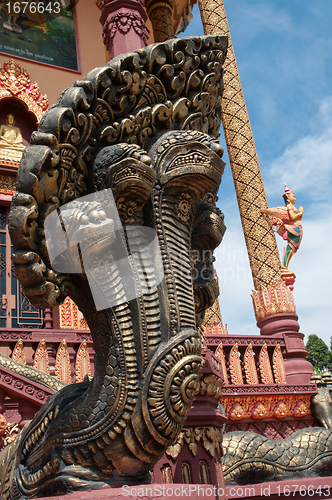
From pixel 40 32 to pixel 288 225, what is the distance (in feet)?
19.6

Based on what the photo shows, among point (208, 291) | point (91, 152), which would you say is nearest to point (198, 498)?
point (208, 291)

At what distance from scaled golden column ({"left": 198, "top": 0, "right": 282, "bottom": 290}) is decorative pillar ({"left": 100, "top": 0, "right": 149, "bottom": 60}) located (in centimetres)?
458

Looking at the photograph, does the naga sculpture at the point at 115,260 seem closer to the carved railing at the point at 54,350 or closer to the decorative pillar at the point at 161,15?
the carved railing at the point at 54,350

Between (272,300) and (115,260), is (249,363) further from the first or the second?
(115,260)

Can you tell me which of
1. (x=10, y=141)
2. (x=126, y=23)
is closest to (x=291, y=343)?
(x=126, y=23)

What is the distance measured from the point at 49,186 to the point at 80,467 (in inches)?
26.5

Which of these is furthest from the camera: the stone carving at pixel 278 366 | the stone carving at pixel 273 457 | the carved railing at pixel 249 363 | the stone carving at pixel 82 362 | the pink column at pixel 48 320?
the pink column at pixel 48 320

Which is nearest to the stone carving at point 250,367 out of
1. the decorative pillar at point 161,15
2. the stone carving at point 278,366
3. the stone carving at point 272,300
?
the stone carving at point 278,366

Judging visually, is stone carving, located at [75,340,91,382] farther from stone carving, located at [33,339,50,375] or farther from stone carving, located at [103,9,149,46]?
stone carving, located at [103,9,149,46]

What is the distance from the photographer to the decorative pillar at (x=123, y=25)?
3.38m

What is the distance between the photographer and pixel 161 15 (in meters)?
5.59

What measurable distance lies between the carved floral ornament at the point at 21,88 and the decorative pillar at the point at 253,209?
323cm

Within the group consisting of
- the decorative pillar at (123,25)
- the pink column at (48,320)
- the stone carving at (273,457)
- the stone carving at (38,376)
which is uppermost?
the decorative pillar at (123,25)

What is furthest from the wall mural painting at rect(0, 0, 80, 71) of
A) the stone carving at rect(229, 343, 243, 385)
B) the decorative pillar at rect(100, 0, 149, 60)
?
the stone carving at rect(229, 343, 243, 385)
